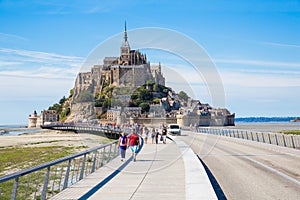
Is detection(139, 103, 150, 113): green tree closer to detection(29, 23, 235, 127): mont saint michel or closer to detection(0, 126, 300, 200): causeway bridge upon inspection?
detection(29, 23, 235, 127): mont saint michel

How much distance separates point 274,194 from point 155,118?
125511mm

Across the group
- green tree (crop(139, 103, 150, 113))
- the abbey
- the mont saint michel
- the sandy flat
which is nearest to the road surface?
the sandy flat

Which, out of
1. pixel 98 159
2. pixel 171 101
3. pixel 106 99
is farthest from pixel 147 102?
pixel 98 159

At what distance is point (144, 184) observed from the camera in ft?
36.4

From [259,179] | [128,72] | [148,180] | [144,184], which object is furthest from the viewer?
[128,72]

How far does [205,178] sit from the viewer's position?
11.3m

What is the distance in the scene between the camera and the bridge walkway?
9.34 meters

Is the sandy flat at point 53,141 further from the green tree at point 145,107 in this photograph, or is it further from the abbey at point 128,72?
the green tree at point 145,107

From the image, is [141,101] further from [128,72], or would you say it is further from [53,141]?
[53,141]

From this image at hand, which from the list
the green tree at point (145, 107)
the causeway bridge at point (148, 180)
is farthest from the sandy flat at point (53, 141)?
the green tree at point (145, 107)

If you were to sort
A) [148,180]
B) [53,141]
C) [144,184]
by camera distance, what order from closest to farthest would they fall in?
[144,184], [148,180], [53,141]

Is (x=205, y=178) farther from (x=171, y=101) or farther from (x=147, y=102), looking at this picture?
(x=171, y=101)

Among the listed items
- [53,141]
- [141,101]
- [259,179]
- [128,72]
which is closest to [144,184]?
[259,179]

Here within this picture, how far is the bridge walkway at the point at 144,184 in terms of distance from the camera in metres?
9.34
